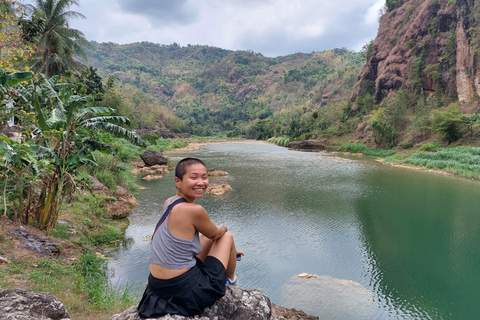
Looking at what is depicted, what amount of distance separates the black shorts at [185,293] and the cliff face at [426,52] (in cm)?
3712

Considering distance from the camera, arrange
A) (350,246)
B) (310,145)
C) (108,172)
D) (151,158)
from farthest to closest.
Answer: (310,145) < (151,158) < (108,172) < (350,246)

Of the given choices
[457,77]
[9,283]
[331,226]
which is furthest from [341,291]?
[457,77]

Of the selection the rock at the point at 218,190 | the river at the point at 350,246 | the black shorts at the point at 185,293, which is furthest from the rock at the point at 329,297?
the rock at the point at 218,190

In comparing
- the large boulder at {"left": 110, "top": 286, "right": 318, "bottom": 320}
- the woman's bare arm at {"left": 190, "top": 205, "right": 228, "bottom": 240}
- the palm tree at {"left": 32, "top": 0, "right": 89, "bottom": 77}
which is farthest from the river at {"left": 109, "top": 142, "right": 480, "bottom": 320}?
the palm tree at {"left": 32, "top": 0, "right": 89, "bottom": 77}

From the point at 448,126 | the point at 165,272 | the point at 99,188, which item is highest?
the point at 448,126

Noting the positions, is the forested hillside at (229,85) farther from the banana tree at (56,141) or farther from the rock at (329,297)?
the banana tree at (56,141)

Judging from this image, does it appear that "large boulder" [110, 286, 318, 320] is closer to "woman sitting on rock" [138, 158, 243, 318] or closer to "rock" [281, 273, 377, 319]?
"woman sitting on rock" [138, 158, 243, 318]

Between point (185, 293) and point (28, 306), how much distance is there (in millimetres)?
1279

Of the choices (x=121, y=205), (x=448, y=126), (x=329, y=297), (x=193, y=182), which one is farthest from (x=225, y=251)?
(x=448, y=126)

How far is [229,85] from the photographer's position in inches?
5128

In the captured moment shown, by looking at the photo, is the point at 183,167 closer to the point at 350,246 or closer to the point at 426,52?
the point at 350,246

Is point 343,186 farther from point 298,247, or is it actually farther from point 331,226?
point 298,247

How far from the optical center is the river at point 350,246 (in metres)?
5.66

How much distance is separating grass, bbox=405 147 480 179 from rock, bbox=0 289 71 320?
20781 mm
